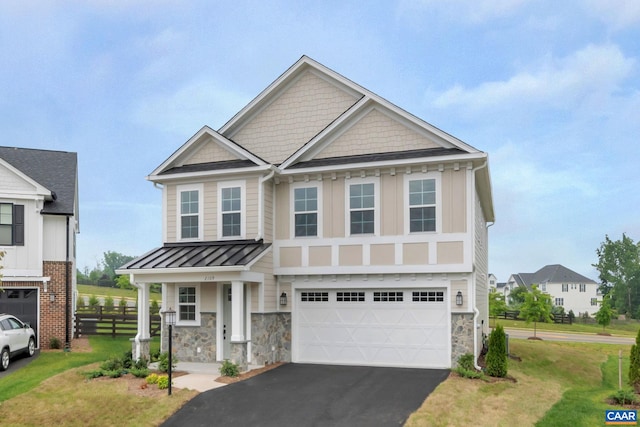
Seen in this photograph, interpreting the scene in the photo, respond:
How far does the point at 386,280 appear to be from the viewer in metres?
16.2

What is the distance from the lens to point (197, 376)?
48.4 ft

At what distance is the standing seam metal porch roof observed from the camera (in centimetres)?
1552

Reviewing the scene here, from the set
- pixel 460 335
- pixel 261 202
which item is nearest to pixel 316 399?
pixel 460 335

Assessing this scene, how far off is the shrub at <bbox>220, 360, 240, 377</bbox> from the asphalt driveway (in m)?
0.56

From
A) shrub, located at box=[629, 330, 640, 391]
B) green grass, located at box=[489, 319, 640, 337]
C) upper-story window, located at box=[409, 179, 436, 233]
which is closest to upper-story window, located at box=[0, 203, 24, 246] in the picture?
upper-story window, located at box=[409, 179, 436, 233]

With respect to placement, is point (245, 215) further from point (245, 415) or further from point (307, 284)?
point (245, 415)

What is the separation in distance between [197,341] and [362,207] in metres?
6.34

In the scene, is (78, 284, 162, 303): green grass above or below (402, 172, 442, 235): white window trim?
below

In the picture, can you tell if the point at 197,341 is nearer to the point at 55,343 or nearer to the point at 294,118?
the point at 55,343

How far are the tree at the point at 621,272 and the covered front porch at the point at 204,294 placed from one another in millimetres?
69371

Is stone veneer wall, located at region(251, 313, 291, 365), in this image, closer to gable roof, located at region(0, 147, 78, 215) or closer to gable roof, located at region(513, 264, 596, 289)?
gable roof, located at region(0, 147, 78, 215)

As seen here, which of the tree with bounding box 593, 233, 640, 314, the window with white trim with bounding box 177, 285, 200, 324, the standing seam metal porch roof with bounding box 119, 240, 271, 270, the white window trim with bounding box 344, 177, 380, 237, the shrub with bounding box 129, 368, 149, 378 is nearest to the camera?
the shrub with bounding box 129, 368, 149, 378


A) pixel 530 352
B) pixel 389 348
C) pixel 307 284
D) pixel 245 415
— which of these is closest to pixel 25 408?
pixel 245 415

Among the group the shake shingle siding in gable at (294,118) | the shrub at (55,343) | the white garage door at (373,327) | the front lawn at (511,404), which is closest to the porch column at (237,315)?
the white garage door at (373,327)
